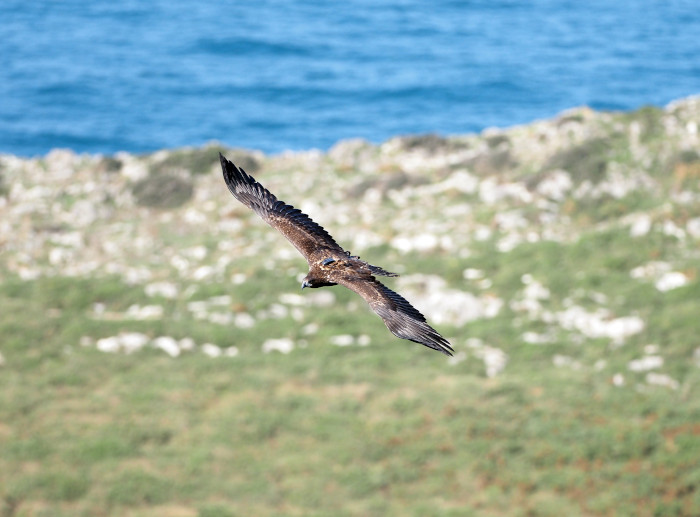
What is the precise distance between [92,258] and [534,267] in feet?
49.8

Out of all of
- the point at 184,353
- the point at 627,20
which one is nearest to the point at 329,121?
the point at 627,20

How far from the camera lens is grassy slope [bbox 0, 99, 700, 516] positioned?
95.5ft

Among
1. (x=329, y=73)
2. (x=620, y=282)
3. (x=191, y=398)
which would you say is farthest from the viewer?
(x=329, y=73)

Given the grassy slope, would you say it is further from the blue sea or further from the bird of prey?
the blue sea

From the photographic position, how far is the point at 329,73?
96562 millimetres

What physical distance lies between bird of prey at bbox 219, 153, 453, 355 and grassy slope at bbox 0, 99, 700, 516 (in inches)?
470

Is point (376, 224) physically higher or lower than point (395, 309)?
higher

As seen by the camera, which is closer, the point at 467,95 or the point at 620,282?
the point at 620,282

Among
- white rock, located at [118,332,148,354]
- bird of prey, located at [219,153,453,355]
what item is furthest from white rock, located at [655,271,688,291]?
bird of prey, located at [219,153,453,355]

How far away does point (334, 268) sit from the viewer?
17.0 m

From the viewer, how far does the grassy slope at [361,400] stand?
29094mm

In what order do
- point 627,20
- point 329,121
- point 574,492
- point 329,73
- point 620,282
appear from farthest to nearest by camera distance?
point 627,20 < point 329,73 < point 329,121 < point 620,282 < point 574,492

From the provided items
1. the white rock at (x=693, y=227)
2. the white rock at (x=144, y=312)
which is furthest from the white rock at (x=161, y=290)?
the white rock at (x=693, y=227)

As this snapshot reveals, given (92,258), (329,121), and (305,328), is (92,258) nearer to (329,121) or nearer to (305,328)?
(305,328)
